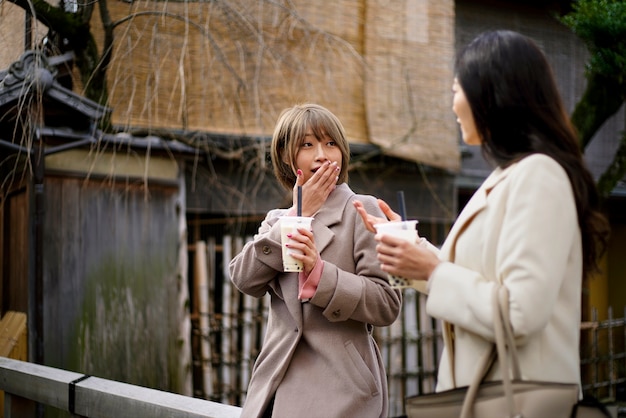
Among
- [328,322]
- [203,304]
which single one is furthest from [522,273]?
[203,304]

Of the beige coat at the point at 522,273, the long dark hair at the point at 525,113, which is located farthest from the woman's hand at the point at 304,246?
the long dark hair at the point at 525,113

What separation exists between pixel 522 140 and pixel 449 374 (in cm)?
62

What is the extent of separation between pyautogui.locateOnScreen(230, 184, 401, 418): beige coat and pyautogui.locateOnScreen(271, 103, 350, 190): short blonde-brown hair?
0.20 m

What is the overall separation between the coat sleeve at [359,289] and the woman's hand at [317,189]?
0.39 ft

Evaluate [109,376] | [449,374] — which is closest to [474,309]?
[449,374]

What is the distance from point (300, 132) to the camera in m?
2.64

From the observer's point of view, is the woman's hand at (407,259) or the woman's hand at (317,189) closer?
the woman's hand at (407,259)

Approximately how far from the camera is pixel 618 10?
6574 mm

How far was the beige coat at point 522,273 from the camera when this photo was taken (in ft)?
5.51

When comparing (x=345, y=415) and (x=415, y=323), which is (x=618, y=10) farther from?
(x=345, y=415)

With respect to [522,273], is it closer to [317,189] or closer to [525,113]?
[525,113]

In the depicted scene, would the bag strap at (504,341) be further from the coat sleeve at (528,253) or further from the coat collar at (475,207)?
the coat collar at (475,207)

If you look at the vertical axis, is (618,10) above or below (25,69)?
above

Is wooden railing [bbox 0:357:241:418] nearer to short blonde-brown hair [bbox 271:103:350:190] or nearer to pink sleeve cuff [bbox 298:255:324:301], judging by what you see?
pink sleeve cuff [bbox 298:255:324:301]
